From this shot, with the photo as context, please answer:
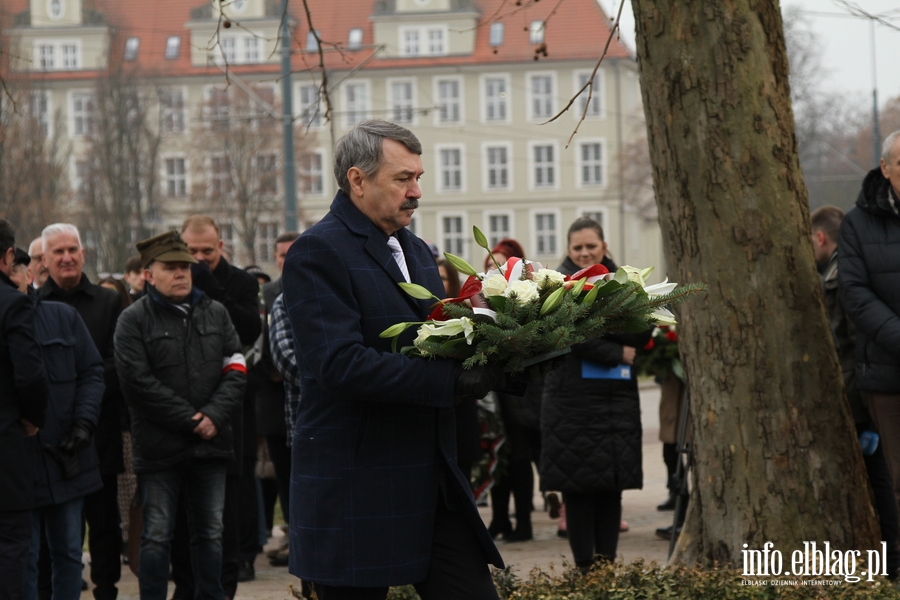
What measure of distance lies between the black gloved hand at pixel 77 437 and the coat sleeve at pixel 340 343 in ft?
9.23

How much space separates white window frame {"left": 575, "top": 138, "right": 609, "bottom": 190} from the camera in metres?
68.4

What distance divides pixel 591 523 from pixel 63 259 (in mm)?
3405

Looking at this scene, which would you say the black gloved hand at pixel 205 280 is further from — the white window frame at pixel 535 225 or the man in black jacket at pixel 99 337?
the white window frame at pixel 535 225

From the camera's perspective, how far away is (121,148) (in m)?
48.7

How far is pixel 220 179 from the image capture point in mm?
54750

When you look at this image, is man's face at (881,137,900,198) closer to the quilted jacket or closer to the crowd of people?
the crowd of people

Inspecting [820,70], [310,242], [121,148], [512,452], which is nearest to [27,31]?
[121,148]

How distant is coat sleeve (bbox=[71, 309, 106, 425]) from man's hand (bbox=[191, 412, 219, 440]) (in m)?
0.51

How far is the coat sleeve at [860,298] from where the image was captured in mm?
5996

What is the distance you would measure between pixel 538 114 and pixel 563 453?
206 feet

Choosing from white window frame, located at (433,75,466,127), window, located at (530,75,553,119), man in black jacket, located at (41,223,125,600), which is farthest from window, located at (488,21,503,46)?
man in black jacket, located at (41,223,125,600)

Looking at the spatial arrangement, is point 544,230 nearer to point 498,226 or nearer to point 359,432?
point 498,226

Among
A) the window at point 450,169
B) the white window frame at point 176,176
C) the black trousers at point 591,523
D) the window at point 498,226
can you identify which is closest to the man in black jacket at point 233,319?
the black trousers at point 591,523

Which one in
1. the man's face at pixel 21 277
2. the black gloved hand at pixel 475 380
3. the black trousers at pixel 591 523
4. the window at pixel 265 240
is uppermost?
the window at pixel 265 240
